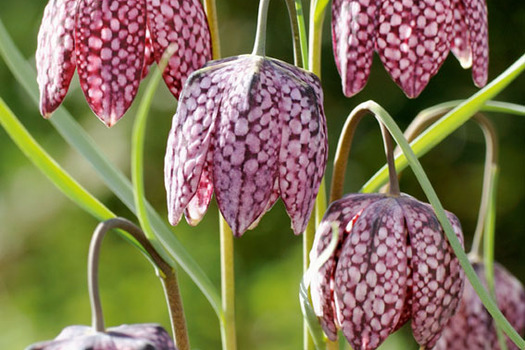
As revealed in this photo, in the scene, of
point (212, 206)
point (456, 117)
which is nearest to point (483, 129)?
point (456, 117)

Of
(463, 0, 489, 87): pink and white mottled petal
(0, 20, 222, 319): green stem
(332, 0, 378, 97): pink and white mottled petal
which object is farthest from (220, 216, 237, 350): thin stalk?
(463, 0, 489, 87): pink and white mottled petal

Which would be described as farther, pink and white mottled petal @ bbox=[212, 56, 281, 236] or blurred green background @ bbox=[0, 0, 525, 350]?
blurred green background @ bbox=[0, 0, 525, 350]

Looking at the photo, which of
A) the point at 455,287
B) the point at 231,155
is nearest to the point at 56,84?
the point at 231,155

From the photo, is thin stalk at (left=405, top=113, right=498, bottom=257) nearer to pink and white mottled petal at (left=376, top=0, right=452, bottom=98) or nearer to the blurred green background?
pink and white mottled petal at (left=376, top=0, right=452, bottom=98)

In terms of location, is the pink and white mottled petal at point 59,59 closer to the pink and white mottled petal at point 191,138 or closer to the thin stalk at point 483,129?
the pink and white mottled petal at point 191,138

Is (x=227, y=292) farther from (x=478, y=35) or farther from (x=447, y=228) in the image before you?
(x=478, y=35)

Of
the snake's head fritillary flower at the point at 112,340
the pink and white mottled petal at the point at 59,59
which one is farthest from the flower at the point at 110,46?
the snake's head fritillary flower at the point at 112,340
